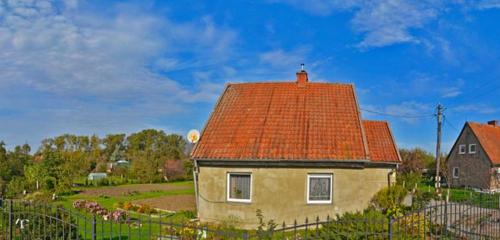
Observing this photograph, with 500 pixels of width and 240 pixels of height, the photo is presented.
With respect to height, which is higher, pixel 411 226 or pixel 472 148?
pixel 472 148

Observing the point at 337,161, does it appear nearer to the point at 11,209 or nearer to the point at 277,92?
the point at 277,92

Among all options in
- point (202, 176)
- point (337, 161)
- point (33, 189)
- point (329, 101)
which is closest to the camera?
point (337, 161)

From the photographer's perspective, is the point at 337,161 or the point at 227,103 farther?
the point at 227,103

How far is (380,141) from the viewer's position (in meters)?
17.8

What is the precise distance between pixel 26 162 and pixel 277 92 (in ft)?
80.7

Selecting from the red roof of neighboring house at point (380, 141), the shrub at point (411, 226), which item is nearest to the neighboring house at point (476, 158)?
the red roof of neighboring house at point (380, 141)

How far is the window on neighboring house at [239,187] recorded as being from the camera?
15.3 meters

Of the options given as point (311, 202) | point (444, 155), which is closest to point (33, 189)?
point (311, 202)

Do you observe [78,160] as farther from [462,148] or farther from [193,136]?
[462,148]

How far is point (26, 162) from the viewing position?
33094mm

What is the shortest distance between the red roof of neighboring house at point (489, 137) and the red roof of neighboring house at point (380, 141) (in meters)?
23.8

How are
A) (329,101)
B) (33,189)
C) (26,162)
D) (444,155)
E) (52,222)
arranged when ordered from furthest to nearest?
(444,155) < (26,162) < (33,189) < (329,101) < (52,222)

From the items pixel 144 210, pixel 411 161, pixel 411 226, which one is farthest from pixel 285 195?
pixel 411 161

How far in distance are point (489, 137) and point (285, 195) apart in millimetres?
33171
